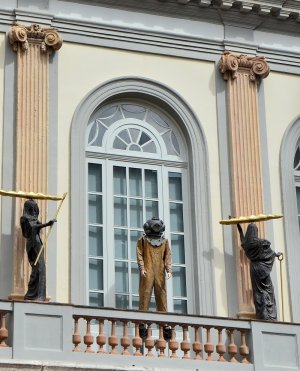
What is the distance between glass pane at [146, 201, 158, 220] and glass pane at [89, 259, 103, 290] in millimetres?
1219

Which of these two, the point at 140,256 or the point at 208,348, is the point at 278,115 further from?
the point at 208,348

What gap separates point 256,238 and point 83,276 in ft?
9.51

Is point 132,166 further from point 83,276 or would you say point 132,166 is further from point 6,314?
point 6,314

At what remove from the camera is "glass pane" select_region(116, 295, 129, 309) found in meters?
19.8

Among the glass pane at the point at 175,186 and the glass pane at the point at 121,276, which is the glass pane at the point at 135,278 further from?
the glass pane at the point at 175,186

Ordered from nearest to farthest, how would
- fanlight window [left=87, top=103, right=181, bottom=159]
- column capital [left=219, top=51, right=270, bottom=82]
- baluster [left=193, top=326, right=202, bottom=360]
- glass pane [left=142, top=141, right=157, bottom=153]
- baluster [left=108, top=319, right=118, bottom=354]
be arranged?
baluster [left=108, top=319, right=118, bottom=354]
baluster [left=193, top=326, right=202, bottom=360]
fanlight window [left=87, top=103, right=181, bottom=159]
glass pane [left=142, top=141, right=157, bottom=153]
column capital [left=219, top=51, right=270, bottom=82]

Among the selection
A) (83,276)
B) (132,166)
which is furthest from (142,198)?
(83,276)

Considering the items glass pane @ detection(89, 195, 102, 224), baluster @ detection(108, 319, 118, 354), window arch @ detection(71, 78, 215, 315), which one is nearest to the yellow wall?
window arch @ detection(71, 78, 215, 315)

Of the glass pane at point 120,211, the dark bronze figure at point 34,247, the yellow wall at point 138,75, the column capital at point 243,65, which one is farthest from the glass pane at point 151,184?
the dark bronze figure at point 34,247

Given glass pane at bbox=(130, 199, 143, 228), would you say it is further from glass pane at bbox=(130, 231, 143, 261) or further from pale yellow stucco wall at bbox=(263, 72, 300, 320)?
pale yellow stucco wall at bbox=(263, 72, 300, 320)

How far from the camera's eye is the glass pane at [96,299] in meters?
19.7

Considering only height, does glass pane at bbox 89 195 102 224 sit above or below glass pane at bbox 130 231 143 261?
above

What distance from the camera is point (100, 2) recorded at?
21203 millimetres

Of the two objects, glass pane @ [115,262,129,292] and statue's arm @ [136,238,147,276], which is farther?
glass pane @ [115,262,129,292]
